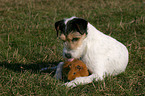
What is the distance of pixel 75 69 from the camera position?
5105mm

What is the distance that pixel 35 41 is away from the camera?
8266 millimetres

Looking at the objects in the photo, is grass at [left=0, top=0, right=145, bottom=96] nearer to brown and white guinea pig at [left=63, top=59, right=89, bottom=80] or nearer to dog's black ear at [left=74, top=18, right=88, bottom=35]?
brown and white guinea pig at [left=63, top=59, right=89, bottom=80]

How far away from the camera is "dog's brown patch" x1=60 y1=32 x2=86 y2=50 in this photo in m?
4.75

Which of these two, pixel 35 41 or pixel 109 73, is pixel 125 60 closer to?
pixel 109 73

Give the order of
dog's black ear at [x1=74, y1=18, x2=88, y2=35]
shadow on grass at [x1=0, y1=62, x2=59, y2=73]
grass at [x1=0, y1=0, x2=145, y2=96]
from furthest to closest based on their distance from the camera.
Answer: shadow on grass at [x1=0, y1=62, x2=59, y2=73], grass at [x1=0, y1=0, x2=145, y2=96], dog's black ear at [x1=74, y1=18, x2=88, y2=35]

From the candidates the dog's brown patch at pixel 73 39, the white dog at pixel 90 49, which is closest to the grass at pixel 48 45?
the white dog at pixel 90 49

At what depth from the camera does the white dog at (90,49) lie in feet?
15.7

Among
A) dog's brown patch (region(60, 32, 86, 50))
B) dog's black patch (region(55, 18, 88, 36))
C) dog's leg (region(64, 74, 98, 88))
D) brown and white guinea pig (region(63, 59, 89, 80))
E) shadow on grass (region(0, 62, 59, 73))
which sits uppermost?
dog's black patch (region(55, 18, 88, 36))

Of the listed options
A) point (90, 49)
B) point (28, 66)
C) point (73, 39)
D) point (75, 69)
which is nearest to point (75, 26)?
point (73, 39)

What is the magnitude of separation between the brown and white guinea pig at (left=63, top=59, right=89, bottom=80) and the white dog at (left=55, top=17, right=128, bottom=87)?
0.44 feet

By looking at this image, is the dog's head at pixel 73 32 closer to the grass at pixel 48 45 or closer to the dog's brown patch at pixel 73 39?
the dog's brown patch at pixel 73 39

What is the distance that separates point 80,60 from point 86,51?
0.91ft

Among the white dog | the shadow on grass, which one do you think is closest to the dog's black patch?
the white dog

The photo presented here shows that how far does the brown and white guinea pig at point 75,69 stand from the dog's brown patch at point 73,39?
42 cm
